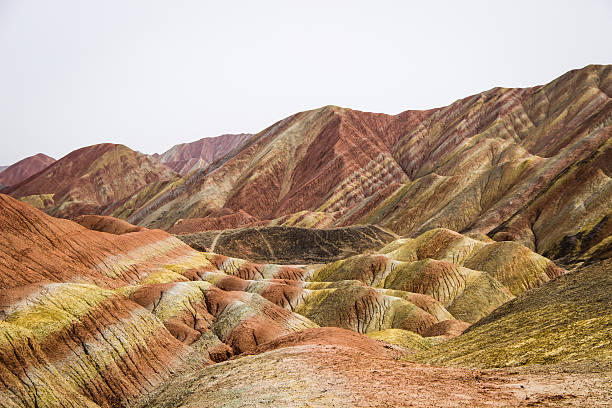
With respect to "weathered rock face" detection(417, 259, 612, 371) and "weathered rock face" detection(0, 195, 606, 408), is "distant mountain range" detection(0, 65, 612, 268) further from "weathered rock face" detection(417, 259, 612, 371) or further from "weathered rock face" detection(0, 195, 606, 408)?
"weathered rock face" detection(417, 259, 612, 371)

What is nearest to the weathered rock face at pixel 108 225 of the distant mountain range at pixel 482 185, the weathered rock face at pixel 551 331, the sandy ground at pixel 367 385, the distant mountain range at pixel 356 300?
the distant mountain range at pixel 356 300

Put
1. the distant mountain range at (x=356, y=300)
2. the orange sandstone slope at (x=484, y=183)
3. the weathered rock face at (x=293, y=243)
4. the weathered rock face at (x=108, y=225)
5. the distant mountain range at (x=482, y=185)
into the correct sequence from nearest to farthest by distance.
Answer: the distant mountain range at (x=356, y=300)
the weathered rock face at (x=108, y=225)
the distant mountain range at (x=482, y=185)
the orange sandstone slope at (x=484, y=183)
the weathered rock face at (x=293, y=243)

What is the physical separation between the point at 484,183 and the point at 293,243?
206 feet

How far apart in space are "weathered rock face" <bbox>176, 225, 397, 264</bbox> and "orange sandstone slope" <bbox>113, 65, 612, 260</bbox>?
16318 millimetres

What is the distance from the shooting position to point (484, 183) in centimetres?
A: 14200

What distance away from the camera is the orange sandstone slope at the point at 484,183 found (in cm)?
10594

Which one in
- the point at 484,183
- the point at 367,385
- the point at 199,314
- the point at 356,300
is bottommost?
the point at 356,300

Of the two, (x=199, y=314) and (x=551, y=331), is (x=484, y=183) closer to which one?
(x=199, y=314)

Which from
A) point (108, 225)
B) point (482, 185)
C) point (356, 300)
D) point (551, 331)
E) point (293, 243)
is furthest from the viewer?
point (482, 185)

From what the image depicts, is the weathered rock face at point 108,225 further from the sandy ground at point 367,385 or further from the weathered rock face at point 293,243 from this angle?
the sandy ground at point 367,385

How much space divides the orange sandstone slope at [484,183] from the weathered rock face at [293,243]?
16318 mm

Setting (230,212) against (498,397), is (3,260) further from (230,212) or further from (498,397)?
(230,212)

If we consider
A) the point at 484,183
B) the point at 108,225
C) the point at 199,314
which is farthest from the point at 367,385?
the point at 484,183

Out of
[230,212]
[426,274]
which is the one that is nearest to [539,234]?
[426,274]
